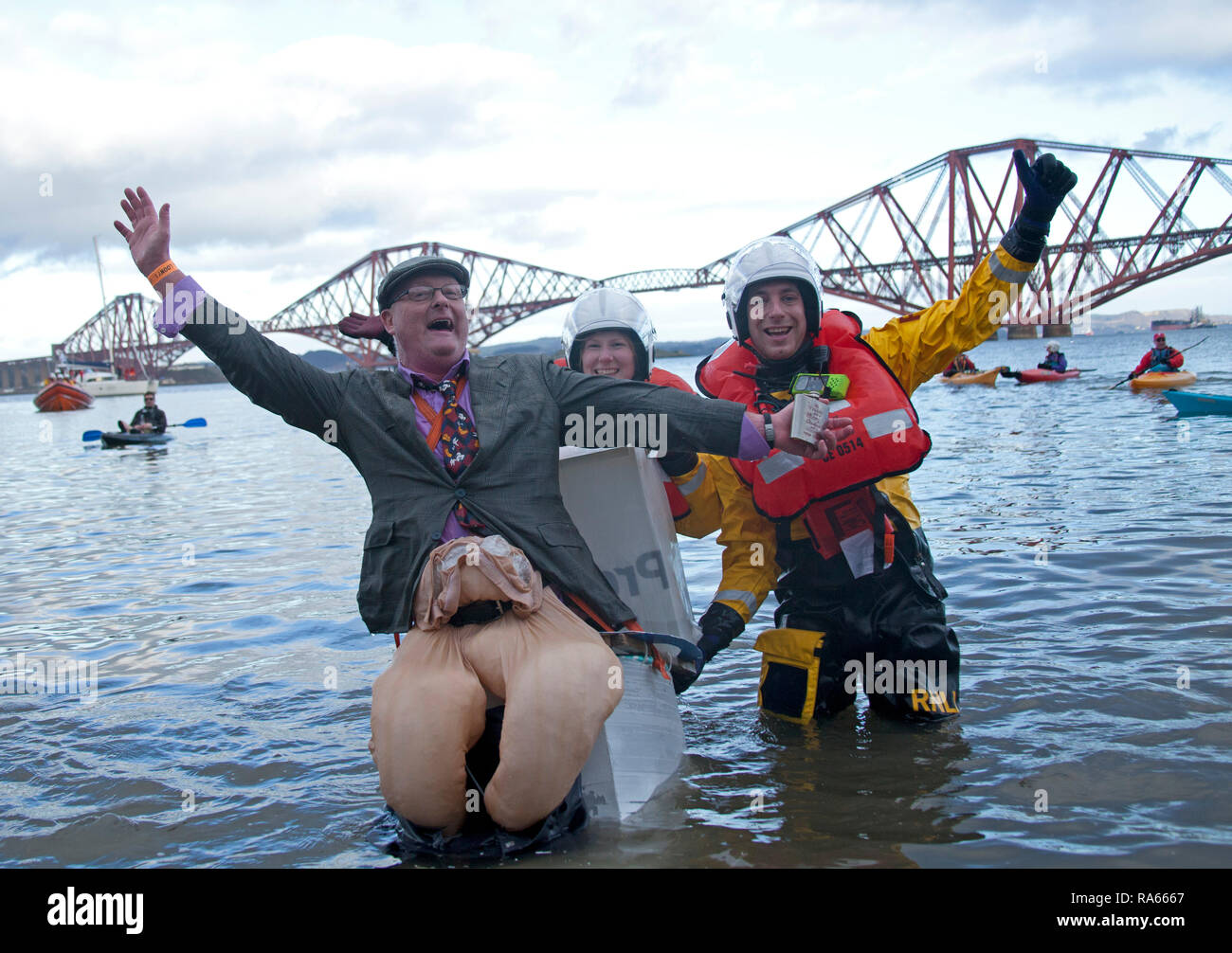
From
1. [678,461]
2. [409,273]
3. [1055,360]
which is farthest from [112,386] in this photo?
[409,273]

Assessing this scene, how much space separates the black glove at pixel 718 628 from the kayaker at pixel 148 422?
2985cm

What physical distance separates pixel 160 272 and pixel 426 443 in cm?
104

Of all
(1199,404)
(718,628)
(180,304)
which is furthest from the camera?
(1199,404)

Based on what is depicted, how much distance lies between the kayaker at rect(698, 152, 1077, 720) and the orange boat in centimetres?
7877

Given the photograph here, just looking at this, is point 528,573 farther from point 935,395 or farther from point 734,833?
point 935,395

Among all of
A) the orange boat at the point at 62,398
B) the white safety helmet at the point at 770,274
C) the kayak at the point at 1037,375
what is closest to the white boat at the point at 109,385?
the orange boat at the point at 62,398

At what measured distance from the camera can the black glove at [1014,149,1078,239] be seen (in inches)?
156

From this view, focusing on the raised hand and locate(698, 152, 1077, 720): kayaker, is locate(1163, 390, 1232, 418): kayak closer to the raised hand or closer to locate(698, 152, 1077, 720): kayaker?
locate(698, 152, 1077, 720): kayaker

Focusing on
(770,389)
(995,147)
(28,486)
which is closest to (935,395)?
(28,486)

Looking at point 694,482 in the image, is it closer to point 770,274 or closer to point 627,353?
point 627,353

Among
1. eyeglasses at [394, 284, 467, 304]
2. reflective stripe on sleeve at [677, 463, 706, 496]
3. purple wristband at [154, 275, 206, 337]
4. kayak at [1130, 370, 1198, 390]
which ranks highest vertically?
kayak at [1130, 370, 1198, 390]

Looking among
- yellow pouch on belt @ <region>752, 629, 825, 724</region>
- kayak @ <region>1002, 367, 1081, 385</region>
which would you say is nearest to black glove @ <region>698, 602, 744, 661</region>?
yellow pouch on belt @ <region>752, 629, 825, 724</region>

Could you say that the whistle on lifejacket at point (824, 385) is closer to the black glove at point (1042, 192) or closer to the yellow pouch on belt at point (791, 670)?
the black glove at point (1042, 192)

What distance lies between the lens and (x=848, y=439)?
164 inches
